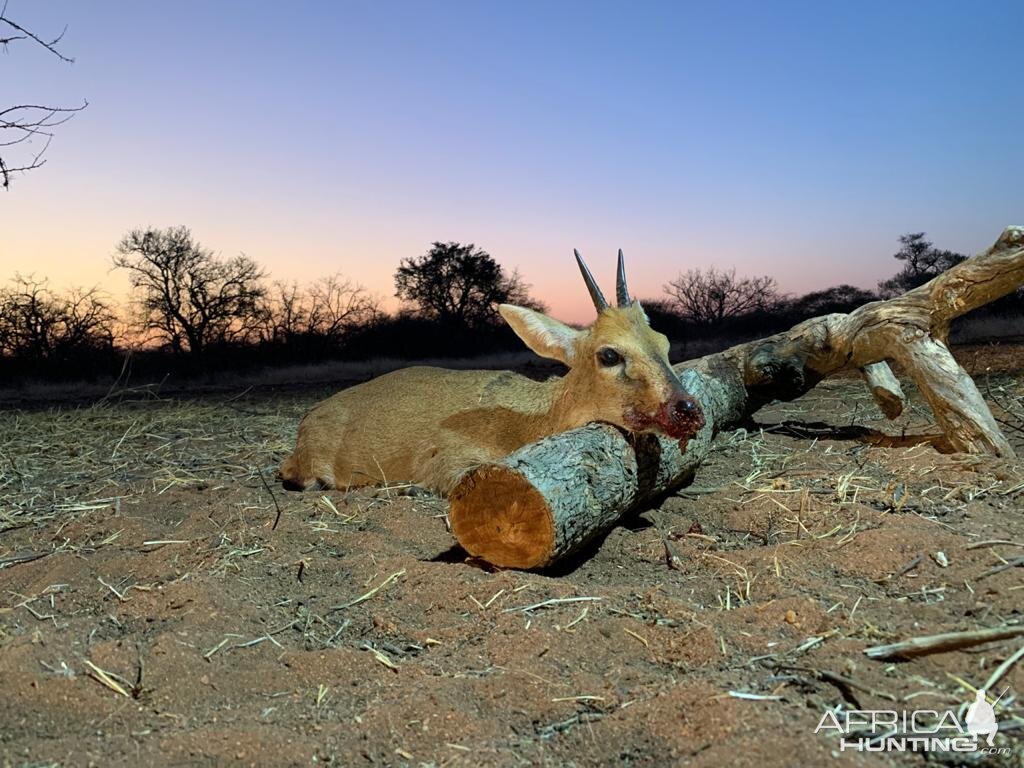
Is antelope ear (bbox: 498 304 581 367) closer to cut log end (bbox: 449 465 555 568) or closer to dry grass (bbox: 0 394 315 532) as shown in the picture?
cut log end (bbox: 449 465 555 568)

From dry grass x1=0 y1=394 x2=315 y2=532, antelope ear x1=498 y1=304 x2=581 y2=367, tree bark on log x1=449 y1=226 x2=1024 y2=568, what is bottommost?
dry grass x1=0 y1=394 x2=315 y2=532

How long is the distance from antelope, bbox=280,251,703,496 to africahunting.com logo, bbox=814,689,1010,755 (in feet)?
6.80

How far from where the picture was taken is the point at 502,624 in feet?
8.96

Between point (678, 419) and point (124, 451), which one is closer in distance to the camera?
point (678, 419)

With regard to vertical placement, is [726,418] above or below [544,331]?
below

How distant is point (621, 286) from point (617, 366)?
2.44 ft

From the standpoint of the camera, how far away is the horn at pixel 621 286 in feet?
15.7

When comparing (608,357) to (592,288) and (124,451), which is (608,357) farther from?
(124,451)

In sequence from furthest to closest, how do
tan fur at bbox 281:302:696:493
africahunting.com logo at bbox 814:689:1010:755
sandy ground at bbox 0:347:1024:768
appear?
1. tan fur at bbox 281:302:696:493
2. sandy ground at bbox 0:347:1024:768
3. africahunting.com logo at bbox 814:689:1010:755

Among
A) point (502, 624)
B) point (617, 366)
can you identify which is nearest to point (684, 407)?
point (617, 366)

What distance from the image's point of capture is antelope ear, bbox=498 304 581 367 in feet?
16.1

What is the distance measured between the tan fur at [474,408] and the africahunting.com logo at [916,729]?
7.39 feet

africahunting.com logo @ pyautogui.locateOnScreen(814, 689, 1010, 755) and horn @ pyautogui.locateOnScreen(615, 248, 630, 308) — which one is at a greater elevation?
horn @ pyautogui.locateOnScreen(615, 248, 630, 308)

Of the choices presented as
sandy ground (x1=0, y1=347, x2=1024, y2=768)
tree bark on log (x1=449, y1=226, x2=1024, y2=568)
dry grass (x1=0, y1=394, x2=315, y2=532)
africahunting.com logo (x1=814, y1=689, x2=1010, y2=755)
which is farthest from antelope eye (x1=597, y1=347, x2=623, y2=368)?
dry grass (x1=0, y1=394, x2=315, y2=532)
